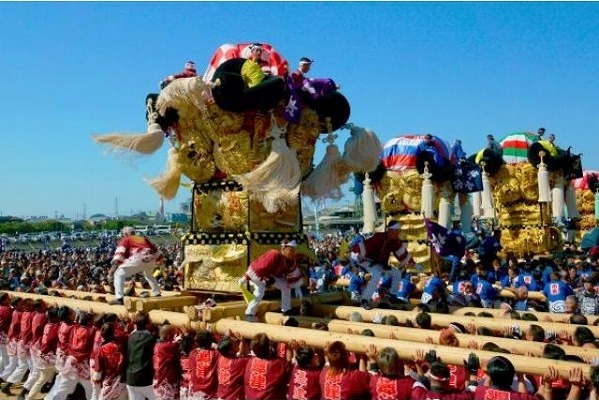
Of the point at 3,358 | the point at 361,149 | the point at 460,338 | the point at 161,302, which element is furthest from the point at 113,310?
the point at 460,338

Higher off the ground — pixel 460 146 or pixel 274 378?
pixel 460 146

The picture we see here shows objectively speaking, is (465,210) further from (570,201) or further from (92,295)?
(92,295)

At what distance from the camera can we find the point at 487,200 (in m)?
20.1

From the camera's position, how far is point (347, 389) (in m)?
5.00

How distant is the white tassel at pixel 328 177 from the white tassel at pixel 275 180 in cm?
96

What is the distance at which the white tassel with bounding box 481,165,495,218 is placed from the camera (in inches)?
786

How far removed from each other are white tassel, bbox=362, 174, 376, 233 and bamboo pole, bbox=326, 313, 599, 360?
11236 millimetres

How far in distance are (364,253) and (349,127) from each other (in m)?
2.28

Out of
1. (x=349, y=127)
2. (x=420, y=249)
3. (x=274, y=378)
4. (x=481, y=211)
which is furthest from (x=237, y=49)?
(x=481, y=211)

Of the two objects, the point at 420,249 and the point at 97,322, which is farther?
the point at 420,249

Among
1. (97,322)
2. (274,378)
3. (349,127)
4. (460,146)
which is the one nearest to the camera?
(274,378)

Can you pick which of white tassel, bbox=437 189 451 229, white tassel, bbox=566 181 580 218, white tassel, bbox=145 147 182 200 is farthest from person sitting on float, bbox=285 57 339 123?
white tassel, bbox=566 181 580 218

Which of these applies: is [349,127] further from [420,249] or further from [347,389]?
[420,249]

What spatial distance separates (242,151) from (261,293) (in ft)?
8.25
